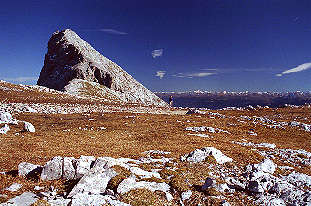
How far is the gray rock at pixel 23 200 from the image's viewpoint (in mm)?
9616

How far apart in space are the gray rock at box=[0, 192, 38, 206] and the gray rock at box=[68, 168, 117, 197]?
1.65 meters

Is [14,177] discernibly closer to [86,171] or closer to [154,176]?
[86,171]

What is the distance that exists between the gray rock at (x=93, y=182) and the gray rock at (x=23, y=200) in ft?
5.41

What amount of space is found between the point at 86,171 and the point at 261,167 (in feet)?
40.3

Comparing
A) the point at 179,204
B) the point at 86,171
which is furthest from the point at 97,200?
the point at 179,204

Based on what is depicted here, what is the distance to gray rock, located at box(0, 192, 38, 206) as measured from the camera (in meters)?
9.62

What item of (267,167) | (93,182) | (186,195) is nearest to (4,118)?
(93,182)

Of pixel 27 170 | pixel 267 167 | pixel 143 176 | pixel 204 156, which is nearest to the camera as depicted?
pixel 27 170

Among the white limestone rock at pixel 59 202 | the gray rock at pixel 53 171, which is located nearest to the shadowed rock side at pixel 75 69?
the gray rock at pixel 53 171

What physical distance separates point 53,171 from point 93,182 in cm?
307

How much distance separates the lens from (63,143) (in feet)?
74.9

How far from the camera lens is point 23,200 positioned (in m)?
9.98

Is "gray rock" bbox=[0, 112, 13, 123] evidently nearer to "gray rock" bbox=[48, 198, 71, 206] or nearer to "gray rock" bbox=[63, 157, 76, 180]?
"gray rock" bbox=[63, 157, 76, 180]

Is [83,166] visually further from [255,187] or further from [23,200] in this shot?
[255,187]
